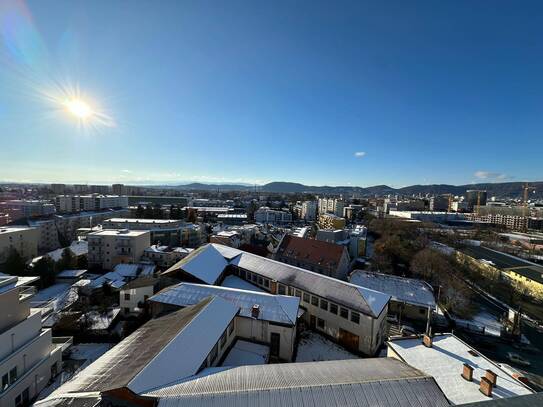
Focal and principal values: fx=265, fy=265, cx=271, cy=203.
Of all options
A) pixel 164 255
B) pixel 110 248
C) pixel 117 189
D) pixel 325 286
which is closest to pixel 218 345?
pixel 325 286

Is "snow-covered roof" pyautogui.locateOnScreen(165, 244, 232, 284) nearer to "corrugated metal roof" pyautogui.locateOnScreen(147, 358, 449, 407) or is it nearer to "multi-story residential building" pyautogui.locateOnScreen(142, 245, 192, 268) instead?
"corrugated metal roof" pyautogui.locateOnScreen(147, 358, 449, 407)

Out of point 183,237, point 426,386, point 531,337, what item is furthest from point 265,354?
point 183,237

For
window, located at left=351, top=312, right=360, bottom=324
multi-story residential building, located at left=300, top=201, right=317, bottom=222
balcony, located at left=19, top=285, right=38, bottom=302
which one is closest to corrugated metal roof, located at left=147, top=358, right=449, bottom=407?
window, located at left=351, top=312, right=360, bottom=324

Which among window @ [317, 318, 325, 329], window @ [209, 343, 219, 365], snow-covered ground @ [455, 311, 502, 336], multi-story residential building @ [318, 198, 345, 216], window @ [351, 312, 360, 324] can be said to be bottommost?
snow-covered ground @ [455, 311, 502, 336]

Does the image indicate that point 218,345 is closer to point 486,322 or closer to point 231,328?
point 231,328

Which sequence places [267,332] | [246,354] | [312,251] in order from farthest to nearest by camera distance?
1. [312,251]
2. [267,332]
3. [246,354]

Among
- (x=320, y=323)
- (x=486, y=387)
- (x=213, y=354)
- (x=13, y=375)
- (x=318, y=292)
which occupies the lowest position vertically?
(x=320, y=323)

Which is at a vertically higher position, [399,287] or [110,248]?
[110,248]
